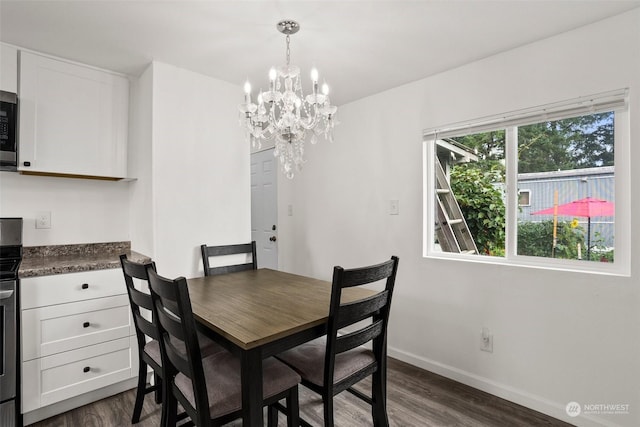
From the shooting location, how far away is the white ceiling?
164cm

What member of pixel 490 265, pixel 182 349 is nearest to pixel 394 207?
pixel 490 265

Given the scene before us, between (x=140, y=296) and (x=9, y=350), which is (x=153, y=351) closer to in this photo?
(x=140, y=296)

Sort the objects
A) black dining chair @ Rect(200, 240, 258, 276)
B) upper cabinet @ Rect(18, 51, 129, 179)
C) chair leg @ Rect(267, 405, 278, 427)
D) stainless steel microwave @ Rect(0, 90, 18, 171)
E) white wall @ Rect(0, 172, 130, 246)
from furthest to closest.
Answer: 1. black dining chair @ Rect(200, 240, 258, 276)
2. white wall @ Rect(0, 172, 130, 246)
3. upper cabinet @ Rect(18, 51, 129, 179)
4. stainless steel microwave @ Rect(0, 90, 18, 171)
5. chair leg @ Rect(267, 405, 278, 427)

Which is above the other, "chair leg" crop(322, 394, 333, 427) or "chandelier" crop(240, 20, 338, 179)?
"chandelier" crop(240, 20, 338, 179)

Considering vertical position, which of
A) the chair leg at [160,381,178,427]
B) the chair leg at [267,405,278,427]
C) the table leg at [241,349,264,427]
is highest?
the table leg at [241,349,264,427]

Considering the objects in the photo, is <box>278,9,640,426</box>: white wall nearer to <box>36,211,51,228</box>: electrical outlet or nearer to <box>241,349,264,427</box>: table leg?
<box>241,349,264,427</box>: table leg

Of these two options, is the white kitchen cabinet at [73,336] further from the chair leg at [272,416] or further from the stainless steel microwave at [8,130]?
the chair leg at [272,416]

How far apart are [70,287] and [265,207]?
2326mm

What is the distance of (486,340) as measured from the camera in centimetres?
216

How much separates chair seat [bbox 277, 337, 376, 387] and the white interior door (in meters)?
2.23

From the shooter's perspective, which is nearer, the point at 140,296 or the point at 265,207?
the point at 140,296

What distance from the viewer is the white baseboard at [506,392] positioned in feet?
5.84

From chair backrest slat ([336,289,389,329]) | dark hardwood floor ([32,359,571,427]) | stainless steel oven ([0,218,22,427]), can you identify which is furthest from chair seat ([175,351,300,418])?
stainless steel oven ([0,218,22,427])

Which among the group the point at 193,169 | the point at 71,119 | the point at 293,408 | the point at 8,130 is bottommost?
the point at 293,408
